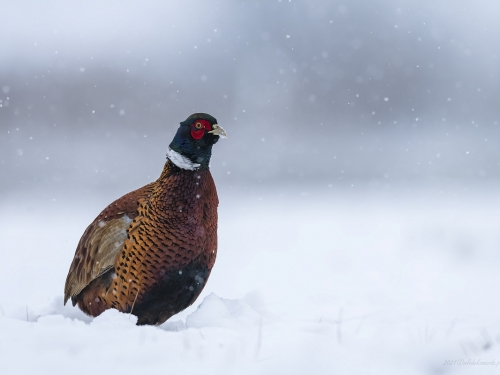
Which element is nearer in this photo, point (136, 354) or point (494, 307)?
point (136, 354)

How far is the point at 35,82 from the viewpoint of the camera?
2734cm

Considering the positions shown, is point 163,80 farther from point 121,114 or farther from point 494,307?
point 494,307

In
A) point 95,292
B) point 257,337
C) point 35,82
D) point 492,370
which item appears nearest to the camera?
point 492,370

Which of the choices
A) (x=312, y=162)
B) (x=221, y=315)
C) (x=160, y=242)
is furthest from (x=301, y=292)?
(x=312, y=162)

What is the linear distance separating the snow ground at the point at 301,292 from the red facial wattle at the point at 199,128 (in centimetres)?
102

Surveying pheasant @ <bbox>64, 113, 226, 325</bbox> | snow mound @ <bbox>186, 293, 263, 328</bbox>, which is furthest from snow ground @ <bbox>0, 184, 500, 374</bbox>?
pheasant @ <bbox>64, 113, 226, 325</bbox>

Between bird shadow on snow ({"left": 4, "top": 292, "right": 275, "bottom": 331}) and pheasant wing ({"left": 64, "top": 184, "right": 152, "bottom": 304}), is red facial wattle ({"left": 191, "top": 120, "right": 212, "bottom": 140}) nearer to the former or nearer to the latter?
pheasant wing ({"left": 64, "top": 184, "right": 152, "bottom": 304})

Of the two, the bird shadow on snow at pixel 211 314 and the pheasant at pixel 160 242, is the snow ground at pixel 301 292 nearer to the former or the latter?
the bird shadow on snow at pixel 211 314

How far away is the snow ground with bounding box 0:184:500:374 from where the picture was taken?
8.05 feet

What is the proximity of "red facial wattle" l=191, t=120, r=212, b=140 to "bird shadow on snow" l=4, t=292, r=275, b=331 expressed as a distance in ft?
3.30

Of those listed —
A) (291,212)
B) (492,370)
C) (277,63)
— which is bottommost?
(492,370)

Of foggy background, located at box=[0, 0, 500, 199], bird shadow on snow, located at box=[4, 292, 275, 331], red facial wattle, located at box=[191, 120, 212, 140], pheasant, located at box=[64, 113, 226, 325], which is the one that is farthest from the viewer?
foggy background, located at box=[0, 0, 500, 199]

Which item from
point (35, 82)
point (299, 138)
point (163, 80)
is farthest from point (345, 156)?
point (35, 82)

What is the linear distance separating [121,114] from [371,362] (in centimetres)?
2357
